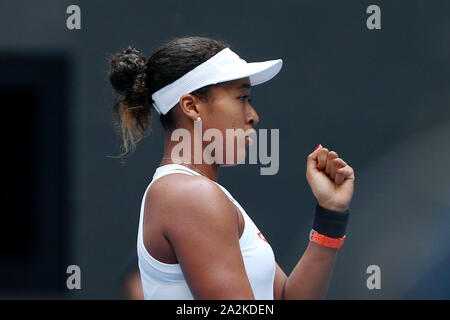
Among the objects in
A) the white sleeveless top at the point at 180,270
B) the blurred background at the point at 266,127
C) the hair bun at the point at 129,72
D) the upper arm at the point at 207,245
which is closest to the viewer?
the upper arm at the point at 207,245

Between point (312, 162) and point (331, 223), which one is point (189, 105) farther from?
point (331, 223)

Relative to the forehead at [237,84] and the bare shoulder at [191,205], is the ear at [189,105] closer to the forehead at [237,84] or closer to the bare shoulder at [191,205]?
the forehead at [237,84]

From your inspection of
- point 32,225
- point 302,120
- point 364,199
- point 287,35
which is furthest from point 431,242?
point 32,225

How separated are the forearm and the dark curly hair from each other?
0.52 m

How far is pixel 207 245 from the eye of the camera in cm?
123

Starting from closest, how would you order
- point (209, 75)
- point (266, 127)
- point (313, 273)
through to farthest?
1. point (209, 75)
2. point (313, 273)
3. point (266, 127)

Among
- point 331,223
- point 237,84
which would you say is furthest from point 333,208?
point 237,84

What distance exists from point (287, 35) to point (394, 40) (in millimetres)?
691

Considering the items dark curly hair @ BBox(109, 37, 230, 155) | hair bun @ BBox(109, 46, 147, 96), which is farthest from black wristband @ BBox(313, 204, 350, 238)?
hair bun @ BBox(109, 46, 147, 96)

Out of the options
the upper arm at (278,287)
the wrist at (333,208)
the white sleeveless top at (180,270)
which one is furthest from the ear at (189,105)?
the upper arm at (278,287)

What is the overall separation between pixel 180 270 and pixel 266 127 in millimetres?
2399

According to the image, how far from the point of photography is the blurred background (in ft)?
11.8

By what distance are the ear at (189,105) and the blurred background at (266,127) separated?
217 cm

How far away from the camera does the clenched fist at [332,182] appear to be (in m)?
1.53
